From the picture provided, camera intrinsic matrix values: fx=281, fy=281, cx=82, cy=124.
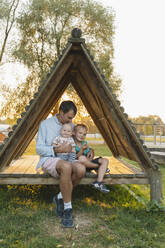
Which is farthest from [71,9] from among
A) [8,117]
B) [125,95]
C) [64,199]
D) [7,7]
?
[64,199]

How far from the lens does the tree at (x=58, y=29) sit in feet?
60.0

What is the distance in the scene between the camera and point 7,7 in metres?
19.3

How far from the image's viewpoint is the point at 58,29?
18.9 metres

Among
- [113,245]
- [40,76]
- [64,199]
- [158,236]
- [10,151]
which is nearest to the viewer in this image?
[113,245]

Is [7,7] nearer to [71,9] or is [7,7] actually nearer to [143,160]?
[71,9]

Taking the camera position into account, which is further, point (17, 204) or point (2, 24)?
point (2, 24)

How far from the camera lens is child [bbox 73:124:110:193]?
4102 mm

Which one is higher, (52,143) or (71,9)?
(71,9)

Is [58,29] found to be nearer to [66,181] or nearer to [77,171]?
[77,171]

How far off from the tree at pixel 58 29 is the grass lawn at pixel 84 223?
14.3 metres

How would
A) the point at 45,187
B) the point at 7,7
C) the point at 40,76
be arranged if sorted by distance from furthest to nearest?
the point at 7,7 → the point at 40,76 → the point at 45,187

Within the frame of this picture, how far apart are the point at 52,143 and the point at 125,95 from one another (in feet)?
55.2

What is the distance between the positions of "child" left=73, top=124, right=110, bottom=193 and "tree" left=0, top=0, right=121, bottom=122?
46.7 feet

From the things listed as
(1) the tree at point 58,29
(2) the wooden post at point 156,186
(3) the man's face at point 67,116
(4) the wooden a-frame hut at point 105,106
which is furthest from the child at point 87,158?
(1) the tree at point 58,29
